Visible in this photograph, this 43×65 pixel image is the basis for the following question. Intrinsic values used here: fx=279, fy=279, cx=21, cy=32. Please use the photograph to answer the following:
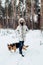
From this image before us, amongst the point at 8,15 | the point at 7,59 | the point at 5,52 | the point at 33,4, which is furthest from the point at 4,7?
the point at 7,59

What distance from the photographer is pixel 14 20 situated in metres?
20.2

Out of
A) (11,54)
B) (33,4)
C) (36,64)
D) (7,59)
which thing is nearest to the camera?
(36,64)

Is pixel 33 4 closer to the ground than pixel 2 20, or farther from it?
farther from it

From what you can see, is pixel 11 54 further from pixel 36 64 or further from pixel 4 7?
pixel 4 7

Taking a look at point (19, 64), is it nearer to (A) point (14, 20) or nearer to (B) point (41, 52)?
(B) point (41, 52)

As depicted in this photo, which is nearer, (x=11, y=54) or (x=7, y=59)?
(x=7, y=59)

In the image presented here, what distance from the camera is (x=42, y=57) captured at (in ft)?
28.4

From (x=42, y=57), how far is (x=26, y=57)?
501mm


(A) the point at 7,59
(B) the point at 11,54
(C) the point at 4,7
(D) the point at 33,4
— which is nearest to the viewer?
(A) the point at 7,59

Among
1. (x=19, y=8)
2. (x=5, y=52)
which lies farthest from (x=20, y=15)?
(x=5, y=52)

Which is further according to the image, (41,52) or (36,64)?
(41,52)

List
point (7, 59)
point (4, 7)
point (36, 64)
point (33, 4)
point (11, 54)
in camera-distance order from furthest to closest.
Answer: point (4, 7) → point (33, 4) → point (11, 54) → point (7, 59) → point (36, 64)

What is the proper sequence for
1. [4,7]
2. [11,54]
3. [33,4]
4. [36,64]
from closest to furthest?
[36,64] < [11,54] < [33,4] < [4,7]

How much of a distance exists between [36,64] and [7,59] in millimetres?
1189
